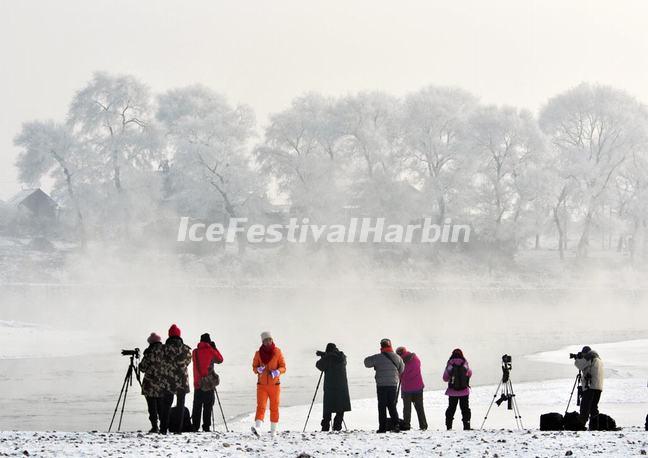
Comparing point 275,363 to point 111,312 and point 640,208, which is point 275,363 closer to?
point 111,312

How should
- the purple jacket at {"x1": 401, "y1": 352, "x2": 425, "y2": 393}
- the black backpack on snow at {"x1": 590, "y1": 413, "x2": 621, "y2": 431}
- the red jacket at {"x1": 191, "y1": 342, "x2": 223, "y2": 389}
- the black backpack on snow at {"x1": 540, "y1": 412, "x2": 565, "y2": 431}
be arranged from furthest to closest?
the purple jacket at {"x1": 401, "y1": 352, "x2": 425, "y2": 393} < the black backpack on snow at {"x1": 590, "y1": 413, "x2": 621, "y2": 431} < the black backpack on snow at {"x1": 540, "y1": 412, "x2": 565, "y2": 431} < the red jacket at {"x1": 191, "y1": 342, "x2": 223, "y2": 389}

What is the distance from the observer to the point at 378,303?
86688 mm

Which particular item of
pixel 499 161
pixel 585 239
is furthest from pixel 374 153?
pixel 585 239

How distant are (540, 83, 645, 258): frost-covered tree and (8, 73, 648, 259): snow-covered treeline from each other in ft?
0.40

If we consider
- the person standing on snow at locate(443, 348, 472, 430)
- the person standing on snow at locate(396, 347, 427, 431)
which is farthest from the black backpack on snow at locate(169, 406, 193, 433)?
the person standing on snow at locate(443, 348, 472, 430)

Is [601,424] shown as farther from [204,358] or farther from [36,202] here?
[36,202]

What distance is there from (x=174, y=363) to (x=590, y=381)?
299 inches

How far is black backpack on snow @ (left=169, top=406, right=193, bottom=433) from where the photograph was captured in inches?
766

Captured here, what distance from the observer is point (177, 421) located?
1947 cm

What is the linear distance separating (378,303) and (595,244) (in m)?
43.7

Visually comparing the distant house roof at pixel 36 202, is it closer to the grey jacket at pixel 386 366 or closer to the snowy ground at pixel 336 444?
the grey jacket at pixel 386 366

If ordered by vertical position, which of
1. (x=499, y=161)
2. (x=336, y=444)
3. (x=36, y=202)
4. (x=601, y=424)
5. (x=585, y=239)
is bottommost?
(x=336, y=444)

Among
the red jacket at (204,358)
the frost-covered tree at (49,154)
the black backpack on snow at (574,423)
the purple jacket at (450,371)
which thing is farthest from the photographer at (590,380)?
the frost-covered tree at (49,154)

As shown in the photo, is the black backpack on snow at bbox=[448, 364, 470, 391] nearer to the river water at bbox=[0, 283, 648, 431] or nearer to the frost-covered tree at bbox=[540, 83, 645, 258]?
the river water at bbox=[0, 283, 648, 431]
